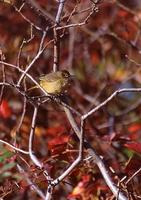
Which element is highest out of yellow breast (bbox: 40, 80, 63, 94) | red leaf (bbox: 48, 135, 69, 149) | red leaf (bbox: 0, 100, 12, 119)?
red leaf (bbox: 0, 100, 12, 119)

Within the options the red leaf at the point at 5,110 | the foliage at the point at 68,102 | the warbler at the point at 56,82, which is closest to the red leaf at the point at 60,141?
the foliage at the point at 68,102

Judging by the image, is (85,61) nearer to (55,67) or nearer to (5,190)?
(55,67)

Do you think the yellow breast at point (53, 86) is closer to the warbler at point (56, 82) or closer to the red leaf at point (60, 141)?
the warbler at point (56, 82)

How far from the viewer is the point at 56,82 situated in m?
3.78

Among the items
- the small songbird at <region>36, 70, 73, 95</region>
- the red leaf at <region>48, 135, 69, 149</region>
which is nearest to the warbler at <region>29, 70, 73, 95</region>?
the small songbird at <region>36, 70, 73, 95</region>

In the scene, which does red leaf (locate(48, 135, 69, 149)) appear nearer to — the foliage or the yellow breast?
the foliage

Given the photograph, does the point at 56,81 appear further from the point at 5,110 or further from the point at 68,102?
the point at 5,110

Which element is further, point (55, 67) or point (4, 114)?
point (4, 114)

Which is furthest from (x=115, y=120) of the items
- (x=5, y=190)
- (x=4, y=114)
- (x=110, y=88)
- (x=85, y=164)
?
(x=5, y=190)

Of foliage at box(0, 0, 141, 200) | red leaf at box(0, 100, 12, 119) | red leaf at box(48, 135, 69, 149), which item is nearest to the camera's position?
foliage at box(0, 0, 141, 200)

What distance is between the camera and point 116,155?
12.4ft

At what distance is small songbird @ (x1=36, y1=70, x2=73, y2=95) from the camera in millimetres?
3646

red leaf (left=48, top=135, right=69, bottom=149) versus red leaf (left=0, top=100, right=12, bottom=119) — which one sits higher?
red leaf (left=0, top=100, right=12, bottom=119)

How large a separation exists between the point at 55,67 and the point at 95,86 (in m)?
3.37
